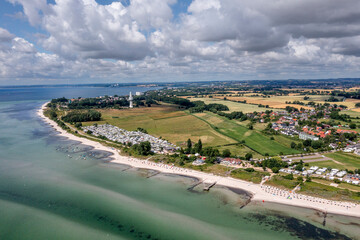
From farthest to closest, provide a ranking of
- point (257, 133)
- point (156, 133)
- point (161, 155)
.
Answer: point (156, 133)
point (257, 133)
point (161, 155)

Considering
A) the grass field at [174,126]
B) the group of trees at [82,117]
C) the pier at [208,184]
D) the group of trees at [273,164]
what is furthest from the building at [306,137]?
the group of trees at [82,117]

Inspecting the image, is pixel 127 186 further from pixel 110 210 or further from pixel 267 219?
pixel 267 219

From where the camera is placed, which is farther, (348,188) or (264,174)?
(264,174)

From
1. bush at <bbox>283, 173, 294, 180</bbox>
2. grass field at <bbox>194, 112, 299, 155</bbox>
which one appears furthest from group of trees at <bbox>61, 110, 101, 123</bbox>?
bush at <bbox>283, 173, 294, 180</bbox>

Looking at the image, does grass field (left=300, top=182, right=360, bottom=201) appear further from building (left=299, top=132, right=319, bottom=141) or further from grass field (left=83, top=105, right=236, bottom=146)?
building (left=299, top=132, right=319, bottom=141)

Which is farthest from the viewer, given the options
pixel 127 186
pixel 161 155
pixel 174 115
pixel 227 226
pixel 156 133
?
pixel 174 115

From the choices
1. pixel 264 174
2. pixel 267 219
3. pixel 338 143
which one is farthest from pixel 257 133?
pixel 267 219
